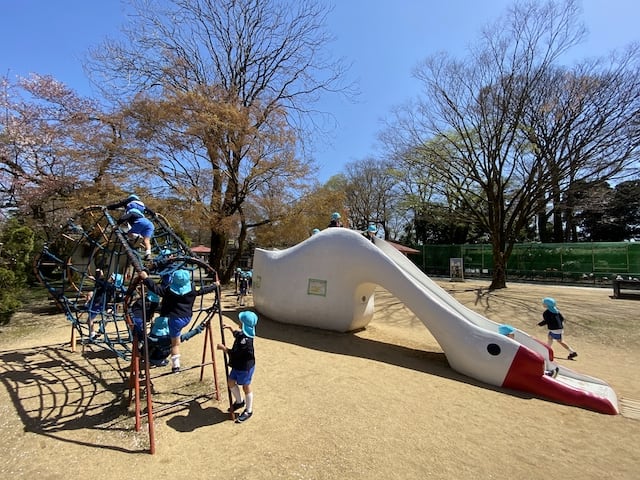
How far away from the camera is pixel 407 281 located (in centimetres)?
761

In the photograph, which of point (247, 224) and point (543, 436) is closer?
point (543, 436)

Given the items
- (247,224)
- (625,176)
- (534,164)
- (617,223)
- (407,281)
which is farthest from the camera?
(617,223)

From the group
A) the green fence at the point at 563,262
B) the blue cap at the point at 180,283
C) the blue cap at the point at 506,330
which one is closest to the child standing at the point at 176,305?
the blue cap at the point at 180,283

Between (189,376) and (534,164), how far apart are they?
17758 millimetres

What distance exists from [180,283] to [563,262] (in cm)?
2725

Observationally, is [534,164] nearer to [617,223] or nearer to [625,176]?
[625,176]

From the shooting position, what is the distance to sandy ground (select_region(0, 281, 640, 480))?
362 cm

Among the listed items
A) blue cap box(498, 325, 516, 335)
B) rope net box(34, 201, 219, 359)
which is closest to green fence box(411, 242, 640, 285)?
blue cap box(498, 325, 516, 335)

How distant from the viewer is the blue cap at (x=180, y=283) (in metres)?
4.75

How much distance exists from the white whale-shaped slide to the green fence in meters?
20.4

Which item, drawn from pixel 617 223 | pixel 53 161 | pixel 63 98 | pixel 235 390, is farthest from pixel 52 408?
pixel 617 223

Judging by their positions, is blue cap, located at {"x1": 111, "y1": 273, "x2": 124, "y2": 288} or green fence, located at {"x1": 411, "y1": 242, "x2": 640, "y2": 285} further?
green fence, located at {"x1": 411, "y1": 242, "x2": 640, "y2": 285}

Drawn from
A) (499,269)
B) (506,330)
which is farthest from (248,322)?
(499,269)

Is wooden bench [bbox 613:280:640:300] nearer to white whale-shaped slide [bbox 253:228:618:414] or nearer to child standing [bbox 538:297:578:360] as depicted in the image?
child standing [bbox 538:297:578:360]
